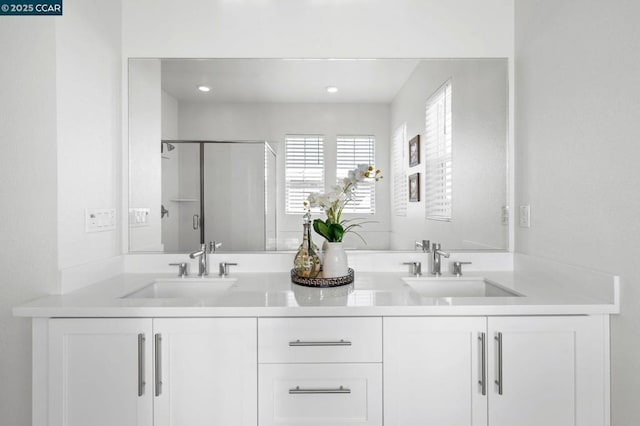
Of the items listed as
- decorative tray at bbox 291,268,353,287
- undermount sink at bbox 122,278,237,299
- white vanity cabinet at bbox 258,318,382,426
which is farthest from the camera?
undermount sink at bbox 122,278,237,299

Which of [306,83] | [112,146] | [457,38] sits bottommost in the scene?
[112,146]

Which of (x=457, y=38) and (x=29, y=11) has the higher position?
(x=457, y=38)

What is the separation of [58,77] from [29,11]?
0.95 feet

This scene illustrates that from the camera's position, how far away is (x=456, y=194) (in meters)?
1.85

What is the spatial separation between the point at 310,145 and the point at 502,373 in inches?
51.7

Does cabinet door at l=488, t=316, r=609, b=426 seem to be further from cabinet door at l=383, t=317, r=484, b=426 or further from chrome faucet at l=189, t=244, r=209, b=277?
chrome faucet at l=189, t=244, r=209, b=277

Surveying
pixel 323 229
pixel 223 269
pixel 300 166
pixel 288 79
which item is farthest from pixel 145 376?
pixel 288 79

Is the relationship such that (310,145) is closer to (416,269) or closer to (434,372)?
(416,269)

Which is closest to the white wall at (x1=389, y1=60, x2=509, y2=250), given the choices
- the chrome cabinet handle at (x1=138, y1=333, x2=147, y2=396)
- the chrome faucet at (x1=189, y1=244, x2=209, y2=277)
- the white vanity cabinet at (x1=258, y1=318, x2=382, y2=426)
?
the white vanity cabinet at (x1=258, y1=318, x2=382, y2=426)

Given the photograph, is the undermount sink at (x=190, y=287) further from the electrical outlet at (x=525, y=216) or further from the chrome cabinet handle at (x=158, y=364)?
the electrical outlet at (x=525, y=216)

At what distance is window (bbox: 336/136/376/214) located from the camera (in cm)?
183

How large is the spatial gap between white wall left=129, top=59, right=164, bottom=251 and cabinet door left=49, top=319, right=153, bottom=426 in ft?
2.23

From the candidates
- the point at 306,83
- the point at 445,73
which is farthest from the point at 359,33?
the point at 445,73

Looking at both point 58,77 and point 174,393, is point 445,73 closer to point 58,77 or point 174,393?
point 58,77
